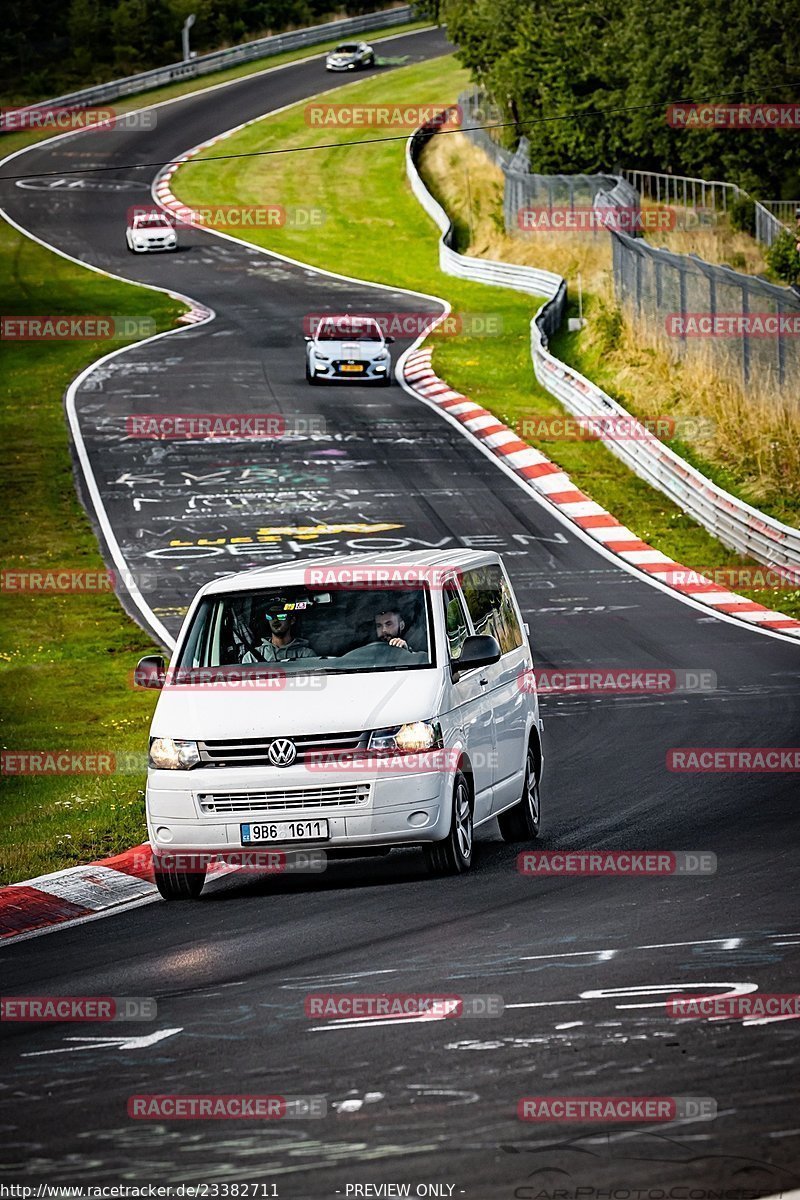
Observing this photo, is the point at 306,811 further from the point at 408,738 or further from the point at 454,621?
the point at 454,621

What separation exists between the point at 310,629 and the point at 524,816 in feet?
6.73

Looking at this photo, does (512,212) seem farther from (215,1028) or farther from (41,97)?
(215,1028)

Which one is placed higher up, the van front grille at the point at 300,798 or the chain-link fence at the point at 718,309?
the van front grille at the point at 300,798

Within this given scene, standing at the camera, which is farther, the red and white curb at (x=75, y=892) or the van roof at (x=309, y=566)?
the van roof at (x=309, y=566)

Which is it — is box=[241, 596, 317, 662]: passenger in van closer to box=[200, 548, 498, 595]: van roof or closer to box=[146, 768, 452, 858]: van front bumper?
box=[200, 548, 498, 595]: van roof

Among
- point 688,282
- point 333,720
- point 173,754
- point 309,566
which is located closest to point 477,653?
point 333,720

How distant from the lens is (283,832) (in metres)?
11.1

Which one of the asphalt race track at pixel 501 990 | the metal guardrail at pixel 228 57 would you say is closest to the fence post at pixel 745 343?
the asphalt race track at pixel 501 990

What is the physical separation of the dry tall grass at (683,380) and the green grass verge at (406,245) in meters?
1.22

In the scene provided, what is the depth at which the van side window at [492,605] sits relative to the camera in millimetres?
12734

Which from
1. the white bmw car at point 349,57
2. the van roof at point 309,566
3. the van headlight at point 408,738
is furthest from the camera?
the white bmw car at point 349,57

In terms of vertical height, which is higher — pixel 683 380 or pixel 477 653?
pixel 477 653

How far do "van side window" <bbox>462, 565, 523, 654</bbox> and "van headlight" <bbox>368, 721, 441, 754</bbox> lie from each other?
1508mm

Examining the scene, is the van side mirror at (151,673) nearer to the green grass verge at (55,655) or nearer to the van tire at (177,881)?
the van tire at (177,881)
